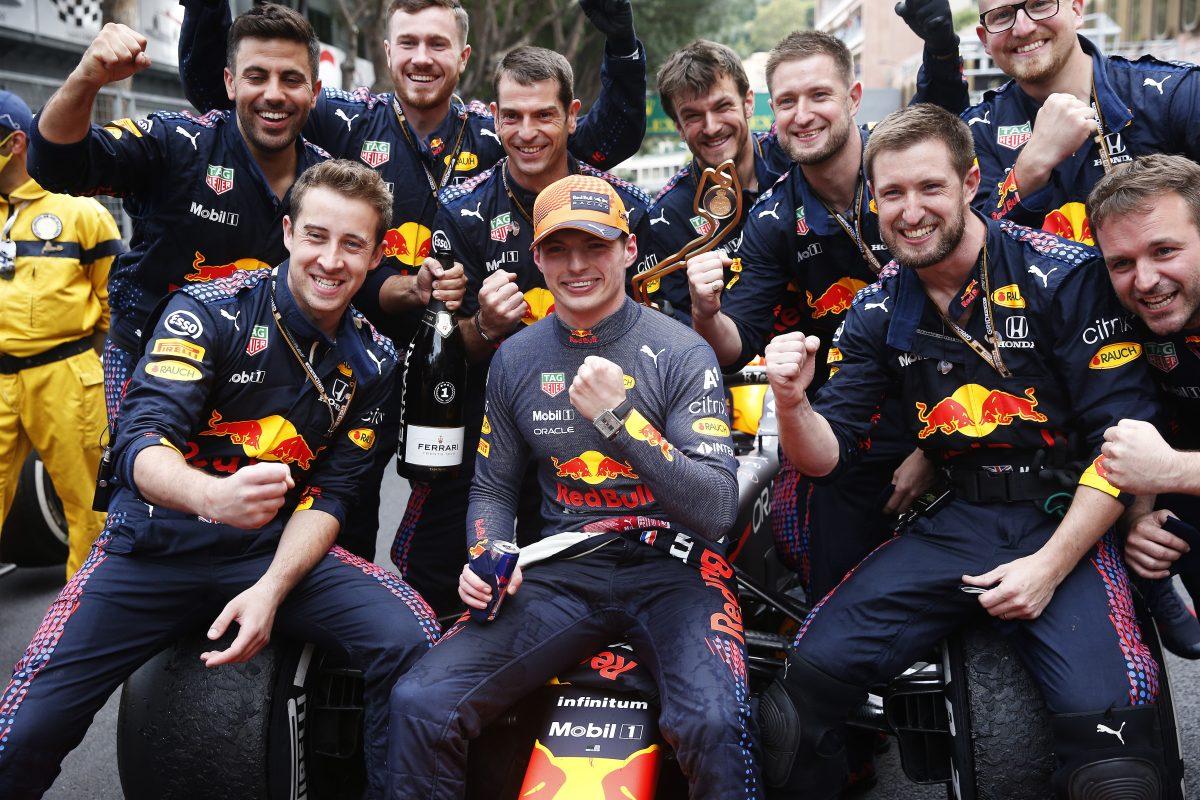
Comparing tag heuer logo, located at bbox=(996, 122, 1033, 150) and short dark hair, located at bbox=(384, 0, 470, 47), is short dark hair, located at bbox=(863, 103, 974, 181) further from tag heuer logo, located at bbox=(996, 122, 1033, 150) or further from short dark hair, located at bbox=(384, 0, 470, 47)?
short dark hair, located at bbox=(384, 0, 470, 47)

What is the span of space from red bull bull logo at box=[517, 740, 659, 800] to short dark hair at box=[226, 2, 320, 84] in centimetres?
274

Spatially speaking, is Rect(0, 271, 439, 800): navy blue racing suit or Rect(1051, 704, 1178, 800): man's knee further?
Rect(0, 271, 439, 800): navy blue racing suit

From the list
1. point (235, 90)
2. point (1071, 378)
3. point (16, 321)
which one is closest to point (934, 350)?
point (1071, 378)

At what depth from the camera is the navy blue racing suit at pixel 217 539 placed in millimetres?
3004

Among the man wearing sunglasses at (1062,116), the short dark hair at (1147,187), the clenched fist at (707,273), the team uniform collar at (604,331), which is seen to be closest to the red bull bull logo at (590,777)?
the team uniform collar at (604,331)

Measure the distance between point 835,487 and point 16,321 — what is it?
12.7 ft

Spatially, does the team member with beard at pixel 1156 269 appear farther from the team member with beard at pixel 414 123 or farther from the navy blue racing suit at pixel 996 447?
the team member with beard at pixel 414 123

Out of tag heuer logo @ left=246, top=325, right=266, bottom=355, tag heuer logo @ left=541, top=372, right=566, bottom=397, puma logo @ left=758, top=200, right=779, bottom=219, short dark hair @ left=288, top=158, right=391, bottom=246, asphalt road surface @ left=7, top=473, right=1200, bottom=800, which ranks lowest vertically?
asphalt road surface @ left=7, top=473, right=1200, bottom=800

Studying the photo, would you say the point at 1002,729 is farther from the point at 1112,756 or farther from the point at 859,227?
the point at 859,227

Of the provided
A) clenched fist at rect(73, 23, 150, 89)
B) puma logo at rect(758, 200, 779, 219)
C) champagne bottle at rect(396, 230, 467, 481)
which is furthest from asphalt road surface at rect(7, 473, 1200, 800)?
clenched fist at rect(73, 23, 150, 89)

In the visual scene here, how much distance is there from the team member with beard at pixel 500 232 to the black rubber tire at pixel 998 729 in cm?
164

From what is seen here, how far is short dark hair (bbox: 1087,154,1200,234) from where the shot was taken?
3.04 metres

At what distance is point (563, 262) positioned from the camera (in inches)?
128

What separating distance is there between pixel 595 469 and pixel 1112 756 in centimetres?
145
